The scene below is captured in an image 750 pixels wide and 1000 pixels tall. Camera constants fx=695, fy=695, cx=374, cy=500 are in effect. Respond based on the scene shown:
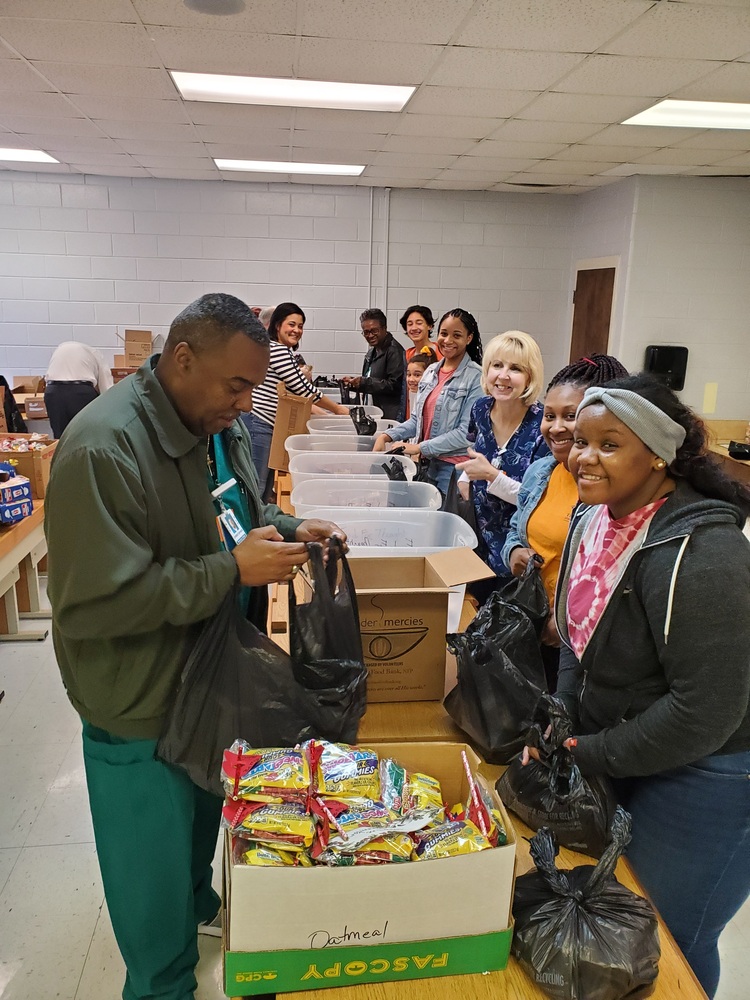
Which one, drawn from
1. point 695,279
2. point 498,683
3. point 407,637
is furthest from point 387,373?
point 498,683

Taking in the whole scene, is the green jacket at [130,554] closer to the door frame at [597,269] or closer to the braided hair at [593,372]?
the braided hair at [593,372]

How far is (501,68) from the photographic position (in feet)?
10.3

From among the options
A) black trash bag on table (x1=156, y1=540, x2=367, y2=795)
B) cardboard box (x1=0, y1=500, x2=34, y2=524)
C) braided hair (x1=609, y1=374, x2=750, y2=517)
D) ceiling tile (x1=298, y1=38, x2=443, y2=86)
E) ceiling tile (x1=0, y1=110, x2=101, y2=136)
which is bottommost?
cardboard box (x1=0, y1=500, x2=34, y2=524)

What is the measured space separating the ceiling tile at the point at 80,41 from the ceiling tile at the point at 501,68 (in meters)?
1.32

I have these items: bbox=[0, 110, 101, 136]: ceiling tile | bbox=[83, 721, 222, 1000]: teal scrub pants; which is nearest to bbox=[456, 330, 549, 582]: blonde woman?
bbox=[83, 721, 222, 1000]: teal scrub pants

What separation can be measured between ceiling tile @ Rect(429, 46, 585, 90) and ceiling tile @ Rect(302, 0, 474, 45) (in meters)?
0.22

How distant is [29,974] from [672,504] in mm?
1962

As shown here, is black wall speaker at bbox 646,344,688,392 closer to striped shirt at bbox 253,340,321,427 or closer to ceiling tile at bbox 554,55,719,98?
ceiling tile at bbox 554,55,719,98

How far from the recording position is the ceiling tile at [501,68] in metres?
2.98

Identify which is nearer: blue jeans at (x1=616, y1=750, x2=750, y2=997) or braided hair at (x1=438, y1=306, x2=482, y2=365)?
blue jeans at (x1=616, y1=750, x2=750, y2=997)

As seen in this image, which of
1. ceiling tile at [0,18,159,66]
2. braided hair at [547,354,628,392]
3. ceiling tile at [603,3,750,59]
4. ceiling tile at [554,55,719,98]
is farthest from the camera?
ceiling tile at [554,55,719,98]

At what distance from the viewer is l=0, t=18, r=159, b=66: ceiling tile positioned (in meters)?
2.79

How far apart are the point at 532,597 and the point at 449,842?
682 mm

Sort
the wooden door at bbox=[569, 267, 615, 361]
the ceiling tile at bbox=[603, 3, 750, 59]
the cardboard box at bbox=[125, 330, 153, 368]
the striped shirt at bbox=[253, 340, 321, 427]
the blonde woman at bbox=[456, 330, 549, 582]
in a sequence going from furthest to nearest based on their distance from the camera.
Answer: the cardboard box at bbox=[125, 330, 153, 368]
the wooden door at bbox=[569, 267, 615, 361]
the striped shirt at bbox=[253, 340, 321, 427]
the ceiling tile at bbox=[603, 3, 750, 59]
the blonde woman at bbox=[456, 330, 549, 582]
